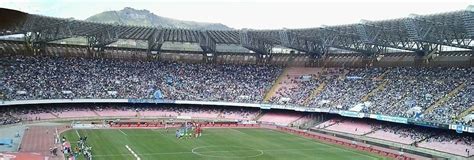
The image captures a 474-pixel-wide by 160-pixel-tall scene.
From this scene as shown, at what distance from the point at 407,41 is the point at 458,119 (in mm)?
14388

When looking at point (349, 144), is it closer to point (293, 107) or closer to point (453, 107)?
point (453, 107)

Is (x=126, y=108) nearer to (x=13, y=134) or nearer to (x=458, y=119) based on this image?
(x=13, y=134)

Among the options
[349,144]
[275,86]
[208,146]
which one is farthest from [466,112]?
[275,86]

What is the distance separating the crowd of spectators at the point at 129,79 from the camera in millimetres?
67875

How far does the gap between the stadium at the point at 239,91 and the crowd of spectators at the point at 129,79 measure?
26cm

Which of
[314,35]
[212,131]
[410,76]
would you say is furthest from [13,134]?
[410,76]

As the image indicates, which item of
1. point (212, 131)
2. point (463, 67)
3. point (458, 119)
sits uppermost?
point (463, 67)

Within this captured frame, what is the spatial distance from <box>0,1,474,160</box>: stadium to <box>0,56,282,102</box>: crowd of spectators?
10.4 inches

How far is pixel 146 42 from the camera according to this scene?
292ft

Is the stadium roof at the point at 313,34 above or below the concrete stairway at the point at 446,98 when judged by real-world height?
above

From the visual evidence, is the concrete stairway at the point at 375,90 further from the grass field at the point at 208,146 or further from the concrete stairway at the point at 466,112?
the concrete stairway at the point at 466,112

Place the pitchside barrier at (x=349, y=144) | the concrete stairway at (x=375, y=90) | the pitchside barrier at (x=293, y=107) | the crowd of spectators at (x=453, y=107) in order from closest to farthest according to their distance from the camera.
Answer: the pitchside barrier at (x=349, y=144) → the pitchside barrier at (x=293, y=107) → the crowd of spectators at (x=453, y=107) → the concrete stairway at (x=375, y=90)

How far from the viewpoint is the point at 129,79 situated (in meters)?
78.5

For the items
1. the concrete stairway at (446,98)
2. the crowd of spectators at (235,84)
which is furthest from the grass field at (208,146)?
the crowd of spectators at (235,84)
